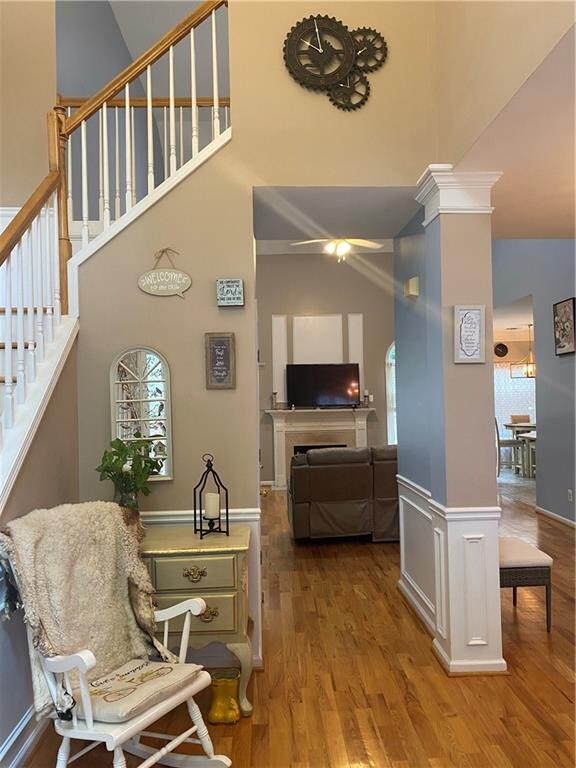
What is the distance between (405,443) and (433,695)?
161cm

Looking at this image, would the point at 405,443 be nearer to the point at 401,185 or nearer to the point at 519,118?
the point at 401,185

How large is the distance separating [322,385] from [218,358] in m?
6.25

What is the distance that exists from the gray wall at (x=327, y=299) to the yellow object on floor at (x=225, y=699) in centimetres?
675

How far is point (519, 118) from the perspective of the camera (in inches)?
88.7

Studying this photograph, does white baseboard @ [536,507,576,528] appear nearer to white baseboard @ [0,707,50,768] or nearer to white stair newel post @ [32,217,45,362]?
white baseboard @ [0,707,50,768]

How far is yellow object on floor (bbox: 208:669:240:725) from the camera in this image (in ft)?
8.11

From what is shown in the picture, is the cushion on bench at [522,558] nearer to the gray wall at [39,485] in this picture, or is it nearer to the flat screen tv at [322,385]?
the gray wall at [39,485]

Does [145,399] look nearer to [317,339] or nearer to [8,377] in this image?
[8,377]

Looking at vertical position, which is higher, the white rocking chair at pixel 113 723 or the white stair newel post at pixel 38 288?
the white stair newel post at pixel 38 288

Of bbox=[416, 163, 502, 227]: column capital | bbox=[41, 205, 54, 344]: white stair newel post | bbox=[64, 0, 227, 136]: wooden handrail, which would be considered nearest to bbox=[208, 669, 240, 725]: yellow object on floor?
bbox=[41, 205, 54, 344]: white stair newel post

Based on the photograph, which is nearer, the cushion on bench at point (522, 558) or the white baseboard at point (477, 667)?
the white baseboard at point (477, 667)

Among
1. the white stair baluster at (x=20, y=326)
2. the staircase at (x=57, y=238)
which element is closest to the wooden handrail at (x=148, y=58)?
the staircase at (x=57, y=238)

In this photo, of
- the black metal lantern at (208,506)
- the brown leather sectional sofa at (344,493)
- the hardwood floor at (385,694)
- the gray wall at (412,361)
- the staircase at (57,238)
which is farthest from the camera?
the brown leather sectional sofa at (344,493)

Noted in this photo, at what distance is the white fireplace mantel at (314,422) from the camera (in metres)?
9.08
